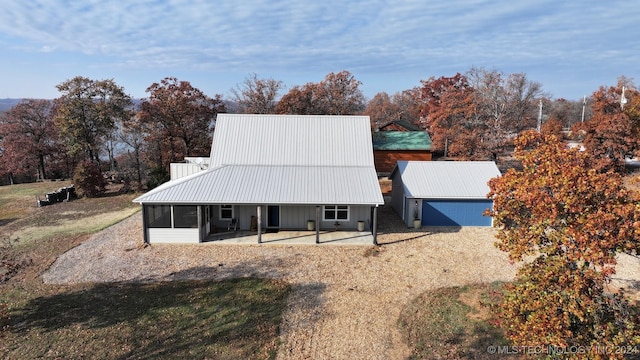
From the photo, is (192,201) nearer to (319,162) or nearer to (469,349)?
(319,162)

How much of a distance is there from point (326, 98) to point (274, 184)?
22.2 metres

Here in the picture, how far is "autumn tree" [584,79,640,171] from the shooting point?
27.5m

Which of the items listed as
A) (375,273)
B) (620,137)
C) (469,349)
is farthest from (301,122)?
(620,137)

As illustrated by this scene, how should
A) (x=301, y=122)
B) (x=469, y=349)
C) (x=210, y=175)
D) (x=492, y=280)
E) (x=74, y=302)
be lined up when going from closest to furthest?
(x=469, y=349) < (x=74, y=302) < (x=492, y=280) < (x=210, y=175) < (x=301, y=122)

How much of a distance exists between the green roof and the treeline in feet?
6.10

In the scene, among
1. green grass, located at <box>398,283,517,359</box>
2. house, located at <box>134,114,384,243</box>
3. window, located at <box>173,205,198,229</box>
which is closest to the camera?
green grass, located at <box>398,283,517,359</box>

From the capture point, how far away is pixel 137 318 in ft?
38.7

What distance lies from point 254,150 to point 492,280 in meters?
14.7

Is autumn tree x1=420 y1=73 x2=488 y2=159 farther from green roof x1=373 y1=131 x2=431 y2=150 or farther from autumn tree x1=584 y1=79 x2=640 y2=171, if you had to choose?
autumn tree x1=584 y1=79 x2=640 y2=171

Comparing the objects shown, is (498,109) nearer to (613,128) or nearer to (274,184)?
(613,128)

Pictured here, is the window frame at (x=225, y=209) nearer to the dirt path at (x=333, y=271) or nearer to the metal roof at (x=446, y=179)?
the dirt path at (x=333, y=271)

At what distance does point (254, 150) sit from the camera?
22.6m

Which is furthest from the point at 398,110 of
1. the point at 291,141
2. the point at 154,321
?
the point at 154,321

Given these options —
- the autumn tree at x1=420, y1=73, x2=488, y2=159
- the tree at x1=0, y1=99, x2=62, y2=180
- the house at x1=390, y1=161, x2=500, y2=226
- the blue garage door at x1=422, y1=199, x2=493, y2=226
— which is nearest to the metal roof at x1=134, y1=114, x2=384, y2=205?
the house at x1=390, y1=161, x2=500, y2=226
